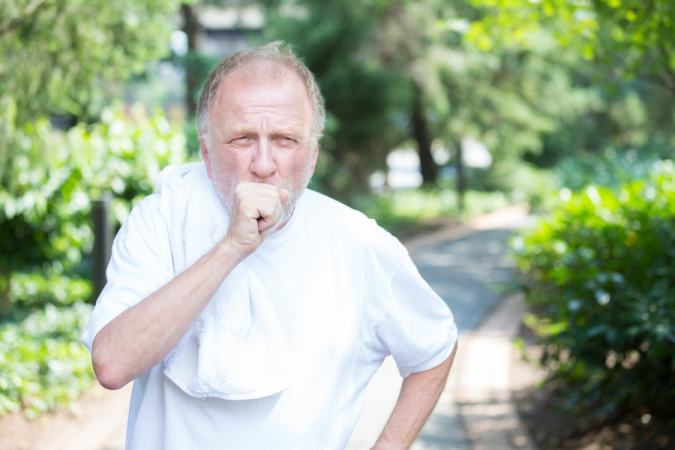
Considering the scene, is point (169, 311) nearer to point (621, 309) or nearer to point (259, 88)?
point (259, 88)

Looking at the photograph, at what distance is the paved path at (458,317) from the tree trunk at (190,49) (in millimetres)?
5551

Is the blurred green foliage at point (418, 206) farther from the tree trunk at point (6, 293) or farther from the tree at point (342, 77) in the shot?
the tree trunk at point (6, 293)

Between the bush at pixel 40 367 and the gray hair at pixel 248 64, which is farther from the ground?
the gray hair at pixel 248 64

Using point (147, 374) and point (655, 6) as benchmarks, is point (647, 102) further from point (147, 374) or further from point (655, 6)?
point (147, 374)

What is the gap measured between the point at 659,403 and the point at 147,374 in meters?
2.94

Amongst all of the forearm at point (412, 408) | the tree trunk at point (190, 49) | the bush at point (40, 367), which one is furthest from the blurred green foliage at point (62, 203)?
the tree trunk at point (190, 49)

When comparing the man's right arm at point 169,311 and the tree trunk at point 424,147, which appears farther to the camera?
the tree trunk at point 424,147

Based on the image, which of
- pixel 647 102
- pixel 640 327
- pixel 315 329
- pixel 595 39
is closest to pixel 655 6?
pixel 595 39

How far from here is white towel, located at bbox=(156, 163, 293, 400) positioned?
1.40 metres

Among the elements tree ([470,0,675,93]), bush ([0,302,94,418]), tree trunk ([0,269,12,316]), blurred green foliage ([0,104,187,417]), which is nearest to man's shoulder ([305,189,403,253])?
tree ([470,0,675,93])

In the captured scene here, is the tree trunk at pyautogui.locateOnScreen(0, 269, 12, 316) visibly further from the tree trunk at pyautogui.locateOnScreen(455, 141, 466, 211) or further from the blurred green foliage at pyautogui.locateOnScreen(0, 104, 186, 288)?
the tree trunk at pyautogui.locateOnScreen(455, 141, 466, 211)

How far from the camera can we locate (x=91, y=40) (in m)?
4.73

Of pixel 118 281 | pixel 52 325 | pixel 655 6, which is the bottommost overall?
pixel 52 325

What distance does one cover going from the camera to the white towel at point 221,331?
1.40m
